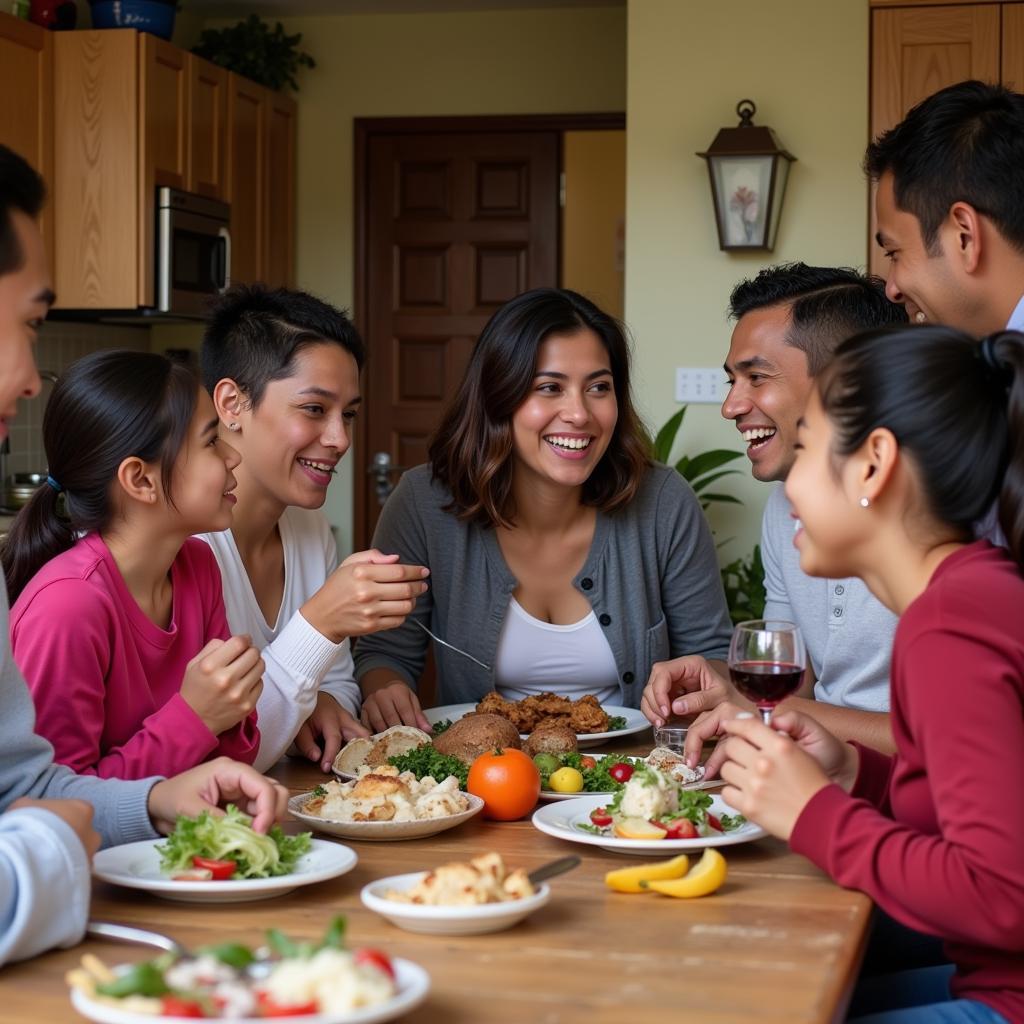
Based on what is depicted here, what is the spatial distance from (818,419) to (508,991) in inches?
27.2

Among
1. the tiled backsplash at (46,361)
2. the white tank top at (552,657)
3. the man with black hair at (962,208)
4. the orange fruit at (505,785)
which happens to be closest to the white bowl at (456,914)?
the orange fruit at (505,785)

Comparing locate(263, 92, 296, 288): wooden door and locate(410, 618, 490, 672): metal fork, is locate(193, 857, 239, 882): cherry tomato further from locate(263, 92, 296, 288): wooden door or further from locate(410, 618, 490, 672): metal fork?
locate(263, 92, 296, 288): wooden door

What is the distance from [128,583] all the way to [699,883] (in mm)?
A: 888

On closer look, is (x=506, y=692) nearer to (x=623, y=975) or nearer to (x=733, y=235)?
(x=623, y=975)

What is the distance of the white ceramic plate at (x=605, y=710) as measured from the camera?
2.21 m

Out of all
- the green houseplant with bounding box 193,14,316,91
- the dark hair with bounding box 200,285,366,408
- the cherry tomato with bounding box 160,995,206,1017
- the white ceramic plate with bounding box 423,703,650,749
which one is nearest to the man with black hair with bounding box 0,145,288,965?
the cherry tomato with bounding box 160,995,206,1017

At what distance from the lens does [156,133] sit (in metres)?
5.04

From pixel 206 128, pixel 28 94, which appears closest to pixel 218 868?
pixel 28 94

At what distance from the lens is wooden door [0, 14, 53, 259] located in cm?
462

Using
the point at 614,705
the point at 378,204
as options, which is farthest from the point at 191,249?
the point at 614,705

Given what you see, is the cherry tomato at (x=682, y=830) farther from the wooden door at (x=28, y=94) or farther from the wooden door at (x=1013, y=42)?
the wooden door at (x=28, y=94)

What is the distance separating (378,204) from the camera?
6.32 m

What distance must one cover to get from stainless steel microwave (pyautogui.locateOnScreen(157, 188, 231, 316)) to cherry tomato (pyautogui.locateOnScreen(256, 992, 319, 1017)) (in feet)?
13.1

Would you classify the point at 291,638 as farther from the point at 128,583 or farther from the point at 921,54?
the point at 921,54
